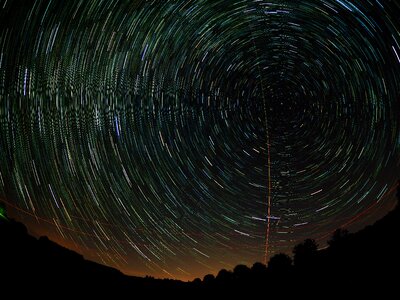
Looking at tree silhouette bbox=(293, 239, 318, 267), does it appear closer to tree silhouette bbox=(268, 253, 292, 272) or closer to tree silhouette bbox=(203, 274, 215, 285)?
tree silhouette bbox=(268, 253, 292, 272)

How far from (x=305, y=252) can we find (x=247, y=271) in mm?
4892

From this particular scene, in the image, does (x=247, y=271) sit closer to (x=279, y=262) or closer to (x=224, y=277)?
(x=224, y=277)

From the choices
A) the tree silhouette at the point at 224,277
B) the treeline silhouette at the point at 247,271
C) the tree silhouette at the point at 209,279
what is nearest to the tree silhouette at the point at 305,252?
the treeline silhouette at the point at 247,271

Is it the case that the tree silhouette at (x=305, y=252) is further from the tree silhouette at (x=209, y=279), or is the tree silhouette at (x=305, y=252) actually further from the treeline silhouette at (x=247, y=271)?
the tree silhouette at (x=209, y=279)

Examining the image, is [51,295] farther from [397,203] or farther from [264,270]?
[397,203]

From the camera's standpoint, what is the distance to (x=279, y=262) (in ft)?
73.1

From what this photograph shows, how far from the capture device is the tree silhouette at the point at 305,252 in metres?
20.8

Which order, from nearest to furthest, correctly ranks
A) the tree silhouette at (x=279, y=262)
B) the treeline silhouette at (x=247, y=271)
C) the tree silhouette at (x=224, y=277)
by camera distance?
→ the treeline silhouette at (x=247, y=271) → the tree silhouette at (x=279, y=262) → the tree silhouette at (x=224, y=277)

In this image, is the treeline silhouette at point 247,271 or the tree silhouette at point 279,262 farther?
the tree silhouette at point 279,262

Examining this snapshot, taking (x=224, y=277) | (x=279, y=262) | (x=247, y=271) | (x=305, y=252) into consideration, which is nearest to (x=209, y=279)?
(x=224, y=277)

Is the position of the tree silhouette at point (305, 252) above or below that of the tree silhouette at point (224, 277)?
above


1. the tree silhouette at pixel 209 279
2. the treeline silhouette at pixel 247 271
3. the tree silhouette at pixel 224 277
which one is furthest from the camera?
the tree silhouette at pixel 209 279

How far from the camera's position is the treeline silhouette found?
1423cm

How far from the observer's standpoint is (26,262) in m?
16.7
